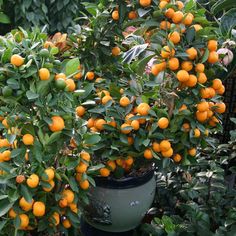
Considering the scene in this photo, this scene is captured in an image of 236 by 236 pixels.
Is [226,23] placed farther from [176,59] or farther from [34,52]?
[34,52]

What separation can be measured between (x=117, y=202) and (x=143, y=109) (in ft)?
1.21

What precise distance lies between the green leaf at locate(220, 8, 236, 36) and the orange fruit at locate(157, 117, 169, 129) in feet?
1.23

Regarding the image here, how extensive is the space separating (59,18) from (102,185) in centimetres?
261

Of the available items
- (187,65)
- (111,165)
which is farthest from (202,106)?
(111,165)

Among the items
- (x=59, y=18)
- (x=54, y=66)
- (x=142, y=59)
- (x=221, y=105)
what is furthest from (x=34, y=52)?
(x=59, y=18)

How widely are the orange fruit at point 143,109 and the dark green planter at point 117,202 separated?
0.28m

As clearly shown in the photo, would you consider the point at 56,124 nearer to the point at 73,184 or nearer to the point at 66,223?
the point at 73,184

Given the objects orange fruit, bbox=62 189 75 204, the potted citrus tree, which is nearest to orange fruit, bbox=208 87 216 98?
the potted citrus tree

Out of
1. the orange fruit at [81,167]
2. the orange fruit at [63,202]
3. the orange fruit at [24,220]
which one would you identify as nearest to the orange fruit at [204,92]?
the orange fruit at [81,167]

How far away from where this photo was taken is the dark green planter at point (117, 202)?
5.11ft

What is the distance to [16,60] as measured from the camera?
3.68ft

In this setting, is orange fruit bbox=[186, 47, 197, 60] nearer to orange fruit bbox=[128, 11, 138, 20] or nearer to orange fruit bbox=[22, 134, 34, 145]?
orange fruit bbox=[128, 11, 138, 20]

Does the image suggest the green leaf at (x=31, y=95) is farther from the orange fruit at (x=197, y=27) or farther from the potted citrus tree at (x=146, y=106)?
the orange fruit at (x=197, y=27)

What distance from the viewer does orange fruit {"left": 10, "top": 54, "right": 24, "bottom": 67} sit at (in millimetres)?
1121
